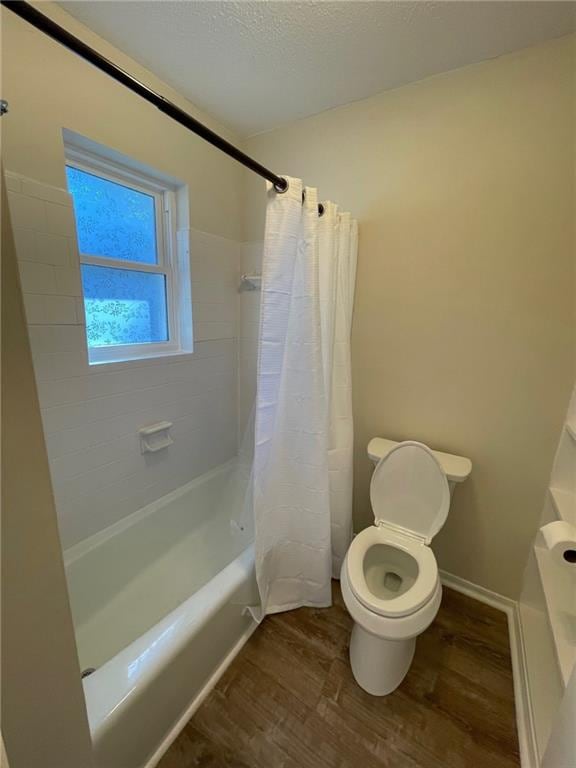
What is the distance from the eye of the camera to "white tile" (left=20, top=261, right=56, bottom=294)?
112 cm

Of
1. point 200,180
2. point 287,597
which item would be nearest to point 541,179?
point 200,180

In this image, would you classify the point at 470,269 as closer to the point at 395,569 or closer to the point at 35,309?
the point at 395,569

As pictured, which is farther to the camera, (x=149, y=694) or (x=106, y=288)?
(x=106, y=288)

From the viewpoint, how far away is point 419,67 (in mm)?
1289

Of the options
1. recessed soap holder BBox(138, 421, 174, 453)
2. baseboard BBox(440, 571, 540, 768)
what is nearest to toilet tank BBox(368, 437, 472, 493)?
baseboard BBox(440, 571, 540, 768)

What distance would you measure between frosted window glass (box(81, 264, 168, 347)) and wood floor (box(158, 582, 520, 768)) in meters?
1.56

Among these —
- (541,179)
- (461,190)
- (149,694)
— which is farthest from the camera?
(461,190)

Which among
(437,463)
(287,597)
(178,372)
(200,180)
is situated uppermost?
(200,180)

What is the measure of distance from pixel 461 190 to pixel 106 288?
168 centimetres

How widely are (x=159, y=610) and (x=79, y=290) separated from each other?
149cm

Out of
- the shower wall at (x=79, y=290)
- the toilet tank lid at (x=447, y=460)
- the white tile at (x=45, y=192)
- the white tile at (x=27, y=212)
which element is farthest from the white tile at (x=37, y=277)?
the toilet tank lid at (x=447, y=460)

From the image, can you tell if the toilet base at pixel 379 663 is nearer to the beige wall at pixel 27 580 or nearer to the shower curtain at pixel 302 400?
the shower curtain at pixel 302 400

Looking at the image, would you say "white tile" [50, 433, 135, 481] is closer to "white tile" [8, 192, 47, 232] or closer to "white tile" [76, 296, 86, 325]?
"white tile" [76, 296, 86, 325]

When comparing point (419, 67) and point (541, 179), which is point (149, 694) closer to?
point (541, 179)
